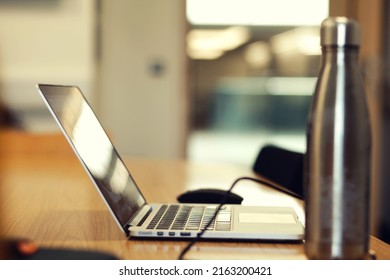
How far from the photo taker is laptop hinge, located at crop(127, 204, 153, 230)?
0.79 metres

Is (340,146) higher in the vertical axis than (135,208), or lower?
higher

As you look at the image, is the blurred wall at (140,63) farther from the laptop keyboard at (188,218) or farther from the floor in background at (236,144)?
the laptop keyboard at (188,218)

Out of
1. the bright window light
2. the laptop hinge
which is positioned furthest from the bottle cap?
the bright window light

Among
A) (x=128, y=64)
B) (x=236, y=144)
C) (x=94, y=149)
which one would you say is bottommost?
(x=236, y=144)

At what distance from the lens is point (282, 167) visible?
1391 mm

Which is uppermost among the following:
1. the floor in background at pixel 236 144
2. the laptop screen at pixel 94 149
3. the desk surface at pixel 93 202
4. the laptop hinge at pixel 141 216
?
the laptop screen at pixel 94 149

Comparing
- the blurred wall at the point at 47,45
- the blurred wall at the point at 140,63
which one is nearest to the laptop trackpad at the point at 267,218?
the blurred wall at the point at 47,45

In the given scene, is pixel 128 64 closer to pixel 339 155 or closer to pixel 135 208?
pixel 135 208

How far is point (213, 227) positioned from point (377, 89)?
281 centimetres

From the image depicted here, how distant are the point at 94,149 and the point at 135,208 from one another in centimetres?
10

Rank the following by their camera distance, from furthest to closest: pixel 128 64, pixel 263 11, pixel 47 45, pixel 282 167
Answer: pixel 263 11 < pixel 128 64 < pixel 47 45 < pixel 282 167

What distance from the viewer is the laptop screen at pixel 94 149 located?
74cm

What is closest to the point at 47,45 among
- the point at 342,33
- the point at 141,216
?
the point at 141,216
